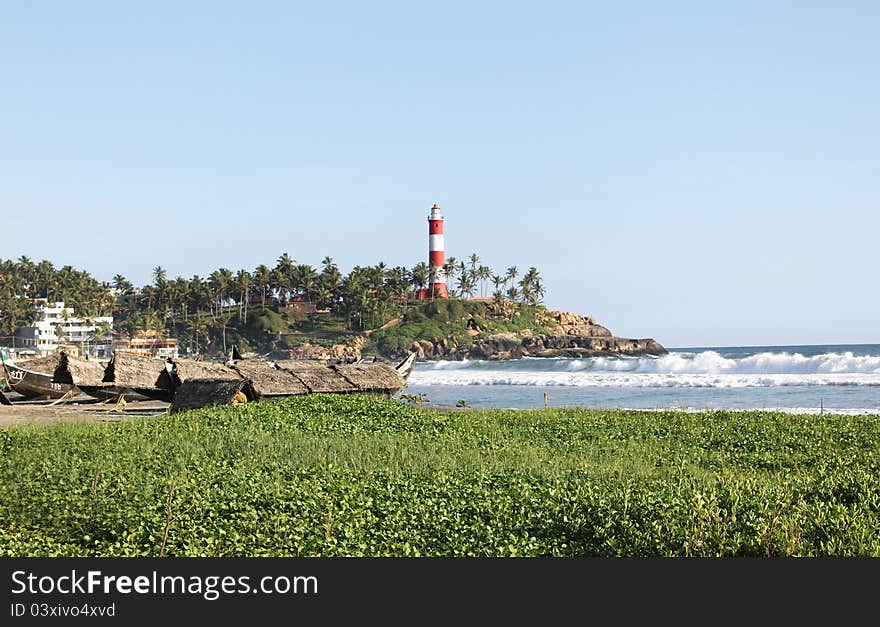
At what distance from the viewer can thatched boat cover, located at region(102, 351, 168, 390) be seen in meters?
24.4

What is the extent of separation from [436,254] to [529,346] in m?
17.1

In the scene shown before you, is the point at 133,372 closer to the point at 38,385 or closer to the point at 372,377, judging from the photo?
the point at 38,385

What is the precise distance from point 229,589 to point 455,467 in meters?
5.45

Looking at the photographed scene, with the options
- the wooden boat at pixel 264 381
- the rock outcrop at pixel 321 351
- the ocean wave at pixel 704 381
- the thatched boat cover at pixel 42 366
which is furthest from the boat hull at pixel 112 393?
the rock outcrop at pixel 321 351

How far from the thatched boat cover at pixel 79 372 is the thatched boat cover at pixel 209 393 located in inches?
202

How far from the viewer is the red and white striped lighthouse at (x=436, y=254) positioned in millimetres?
104938

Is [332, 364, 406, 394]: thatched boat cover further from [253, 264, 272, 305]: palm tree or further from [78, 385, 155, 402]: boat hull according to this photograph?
[253, 264, 272, 305]: palm tree

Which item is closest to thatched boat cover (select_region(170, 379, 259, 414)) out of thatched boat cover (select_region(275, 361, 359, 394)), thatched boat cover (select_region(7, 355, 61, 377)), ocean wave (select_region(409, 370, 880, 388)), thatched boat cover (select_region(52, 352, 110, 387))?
thatched boat cover (select_region(275, 361, 359, 394))

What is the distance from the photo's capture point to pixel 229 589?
594 cm

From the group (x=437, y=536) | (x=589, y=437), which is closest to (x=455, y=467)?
(x=437, y=536)

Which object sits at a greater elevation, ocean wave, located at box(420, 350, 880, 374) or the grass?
ocean wave, located at box(420, 350, 880, 374)

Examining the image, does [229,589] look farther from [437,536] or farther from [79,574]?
[437,536]

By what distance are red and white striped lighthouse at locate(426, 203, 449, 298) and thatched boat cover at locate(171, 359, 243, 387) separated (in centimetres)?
8239

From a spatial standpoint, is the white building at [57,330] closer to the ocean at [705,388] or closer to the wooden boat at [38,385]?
the ocean at [705,388]
